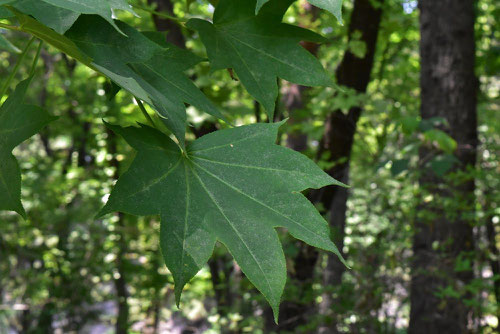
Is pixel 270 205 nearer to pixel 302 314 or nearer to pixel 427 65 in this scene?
pixel 302 314

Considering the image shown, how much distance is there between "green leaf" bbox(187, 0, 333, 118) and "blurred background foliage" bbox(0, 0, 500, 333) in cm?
13

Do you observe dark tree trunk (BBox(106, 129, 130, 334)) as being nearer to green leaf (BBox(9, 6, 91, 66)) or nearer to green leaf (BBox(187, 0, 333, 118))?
green leaf (BBox(187, 0, 333, 118))

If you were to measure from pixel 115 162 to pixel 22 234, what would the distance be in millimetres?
2437

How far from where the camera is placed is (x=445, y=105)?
3.78 meters

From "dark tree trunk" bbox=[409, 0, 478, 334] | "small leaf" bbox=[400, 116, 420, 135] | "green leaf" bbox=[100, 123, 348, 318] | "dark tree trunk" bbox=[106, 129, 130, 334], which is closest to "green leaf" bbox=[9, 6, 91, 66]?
"green leaf" bbox=[100, 123, 348, 318]

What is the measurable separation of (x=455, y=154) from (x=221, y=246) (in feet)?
5.23

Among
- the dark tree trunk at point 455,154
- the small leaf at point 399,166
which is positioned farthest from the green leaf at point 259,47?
the dark tree trunk at point 455,154

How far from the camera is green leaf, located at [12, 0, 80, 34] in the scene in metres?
0.62

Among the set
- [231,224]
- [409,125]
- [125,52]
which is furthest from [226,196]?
[409,125]

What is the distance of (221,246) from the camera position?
350 centimetres

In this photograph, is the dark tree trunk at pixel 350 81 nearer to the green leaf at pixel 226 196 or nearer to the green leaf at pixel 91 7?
the green leaf at pixel 226 196

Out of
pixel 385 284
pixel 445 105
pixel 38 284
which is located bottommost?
pixel 38 284

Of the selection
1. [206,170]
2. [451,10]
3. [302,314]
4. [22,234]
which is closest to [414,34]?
[451,10]

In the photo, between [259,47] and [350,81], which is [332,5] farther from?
[350,81]
